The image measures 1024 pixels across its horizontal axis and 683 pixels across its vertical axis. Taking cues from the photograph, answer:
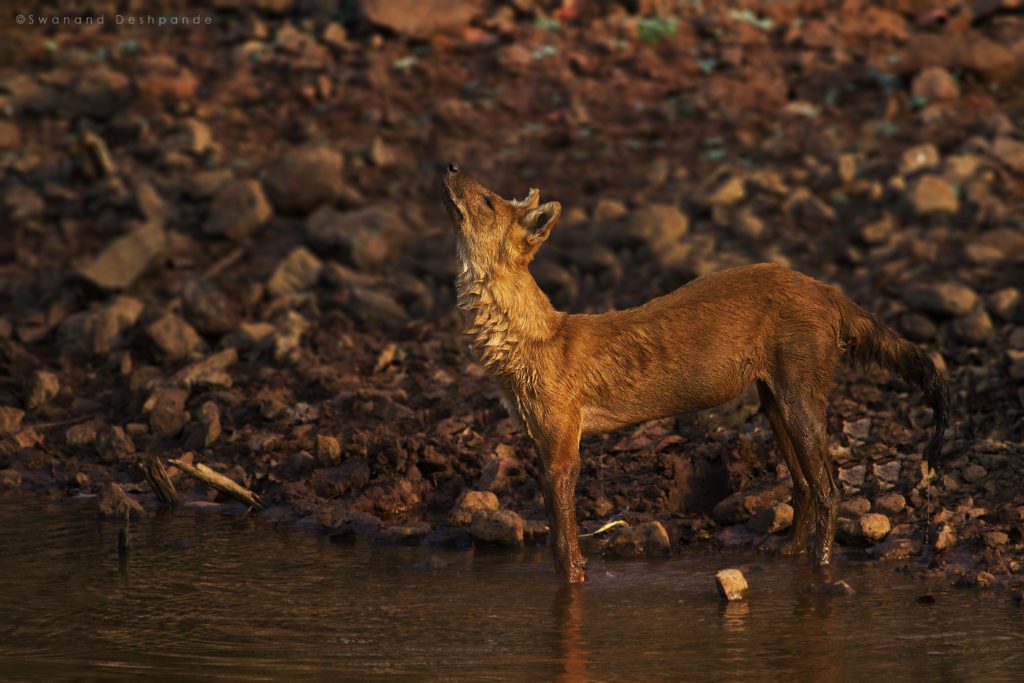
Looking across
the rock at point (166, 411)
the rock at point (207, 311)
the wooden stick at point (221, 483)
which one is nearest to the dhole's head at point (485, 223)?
the wooden stick at point (221, 483)

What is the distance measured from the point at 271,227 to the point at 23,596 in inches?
329

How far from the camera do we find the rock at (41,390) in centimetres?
1252

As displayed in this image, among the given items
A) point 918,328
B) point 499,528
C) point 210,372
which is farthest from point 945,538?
point 210,372

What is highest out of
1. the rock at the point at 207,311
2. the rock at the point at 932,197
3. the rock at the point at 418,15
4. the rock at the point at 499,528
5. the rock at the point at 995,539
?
the rock at the point at 418,15

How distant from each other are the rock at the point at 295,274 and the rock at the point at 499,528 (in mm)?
5823

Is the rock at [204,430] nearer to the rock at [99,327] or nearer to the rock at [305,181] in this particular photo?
the rock at [99,327]

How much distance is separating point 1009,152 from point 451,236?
245 inches

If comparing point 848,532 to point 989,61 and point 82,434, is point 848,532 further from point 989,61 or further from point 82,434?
point 989,61

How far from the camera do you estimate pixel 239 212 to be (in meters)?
15.7

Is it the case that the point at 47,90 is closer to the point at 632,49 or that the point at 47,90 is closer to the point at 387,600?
the point at 632,49

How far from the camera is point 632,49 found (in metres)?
19.4

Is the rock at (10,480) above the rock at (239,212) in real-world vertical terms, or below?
below

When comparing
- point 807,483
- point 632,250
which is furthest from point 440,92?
point 807,483

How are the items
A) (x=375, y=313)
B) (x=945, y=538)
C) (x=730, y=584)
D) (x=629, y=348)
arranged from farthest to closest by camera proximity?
(x=375, y=313), (x=629, y=348), (x=945, y=538), (x=730, y=584)
